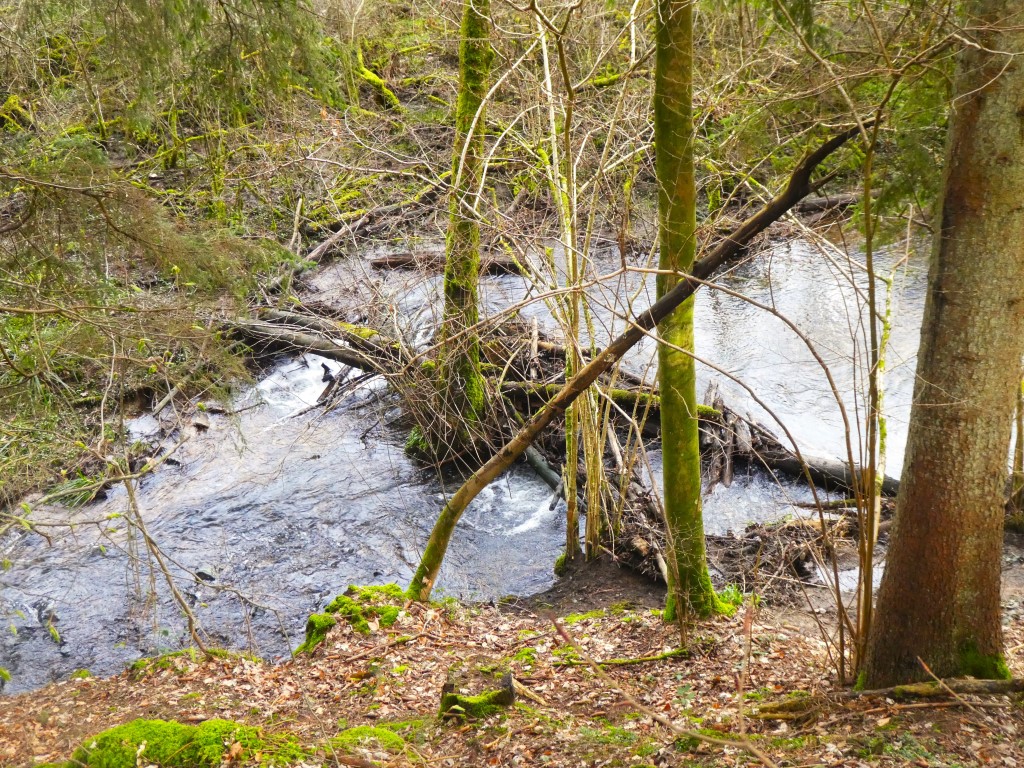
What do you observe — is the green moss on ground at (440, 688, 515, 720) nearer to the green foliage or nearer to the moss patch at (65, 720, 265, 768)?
the moss patch at (65, 720, 265, 768)

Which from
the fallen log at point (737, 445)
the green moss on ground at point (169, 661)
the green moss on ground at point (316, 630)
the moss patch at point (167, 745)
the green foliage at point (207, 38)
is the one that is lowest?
the green moss on ground at point (169, 661)

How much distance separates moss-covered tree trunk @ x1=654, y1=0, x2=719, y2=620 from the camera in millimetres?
5059

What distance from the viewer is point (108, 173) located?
573 centimetres

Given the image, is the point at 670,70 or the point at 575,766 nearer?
the point at 575,766

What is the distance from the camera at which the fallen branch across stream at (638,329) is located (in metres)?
4.41

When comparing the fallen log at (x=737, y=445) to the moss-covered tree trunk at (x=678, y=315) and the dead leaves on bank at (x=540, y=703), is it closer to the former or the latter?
the dead leaves on bank at (x=540, y=703)

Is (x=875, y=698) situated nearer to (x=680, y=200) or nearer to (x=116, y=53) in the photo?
(x=680, y=200)

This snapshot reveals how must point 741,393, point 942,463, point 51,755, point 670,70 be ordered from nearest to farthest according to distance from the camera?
point 942,463
point 51,755
point 670,70
point 741,393

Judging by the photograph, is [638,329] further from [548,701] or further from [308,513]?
[308,513]

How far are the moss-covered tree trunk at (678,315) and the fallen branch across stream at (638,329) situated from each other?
23 cm

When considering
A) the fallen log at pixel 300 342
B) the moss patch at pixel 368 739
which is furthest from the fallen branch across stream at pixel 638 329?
the fallen log at pixel 300 342

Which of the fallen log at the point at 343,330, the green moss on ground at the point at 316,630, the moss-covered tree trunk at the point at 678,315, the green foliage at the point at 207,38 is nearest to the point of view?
the moss-covered tree trunk at the point at 678,315

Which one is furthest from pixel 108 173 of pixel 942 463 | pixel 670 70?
pixel 942 463

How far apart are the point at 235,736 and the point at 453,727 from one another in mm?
1255
